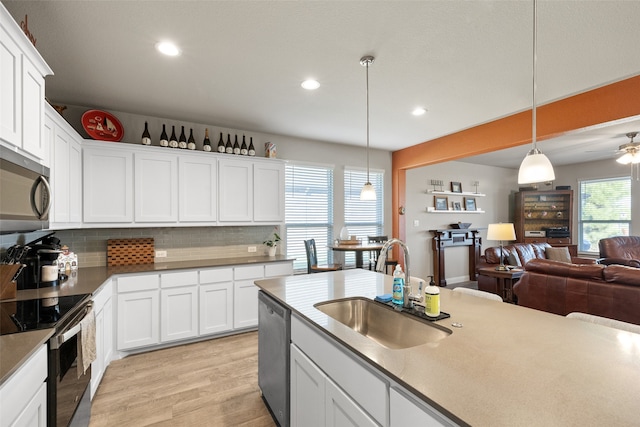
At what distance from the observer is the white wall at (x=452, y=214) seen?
19.7 ft

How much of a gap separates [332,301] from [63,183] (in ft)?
8.24

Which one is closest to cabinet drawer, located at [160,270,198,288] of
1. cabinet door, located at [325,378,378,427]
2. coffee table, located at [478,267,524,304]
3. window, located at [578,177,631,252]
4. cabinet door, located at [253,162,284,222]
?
cabinet door, located at [253,162,284,222]

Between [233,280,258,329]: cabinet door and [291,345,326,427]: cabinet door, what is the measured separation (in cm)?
205

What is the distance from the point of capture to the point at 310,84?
2.81m

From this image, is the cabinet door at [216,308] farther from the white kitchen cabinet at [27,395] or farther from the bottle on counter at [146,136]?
the white kitchen cabinet at [27,395]

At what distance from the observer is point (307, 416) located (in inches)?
62.9

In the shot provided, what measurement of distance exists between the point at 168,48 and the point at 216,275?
237 centimetres

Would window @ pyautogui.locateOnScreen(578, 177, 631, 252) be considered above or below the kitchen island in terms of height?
above

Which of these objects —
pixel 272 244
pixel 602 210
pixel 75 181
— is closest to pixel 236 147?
pixel 272 244

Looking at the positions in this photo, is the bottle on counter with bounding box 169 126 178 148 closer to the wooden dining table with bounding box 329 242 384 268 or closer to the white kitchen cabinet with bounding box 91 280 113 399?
the white kitchen cabinet with bounding box 91 280 113 399

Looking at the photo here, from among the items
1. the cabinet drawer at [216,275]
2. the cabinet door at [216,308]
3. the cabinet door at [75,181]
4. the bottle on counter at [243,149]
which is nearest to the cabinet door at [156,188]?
the cabinet door at [75,181]

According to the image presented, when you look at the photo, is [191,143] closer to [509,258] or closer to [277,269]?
[277,269]

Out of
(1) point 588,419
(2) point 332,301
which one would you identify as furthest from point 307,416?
(1) point 588,419

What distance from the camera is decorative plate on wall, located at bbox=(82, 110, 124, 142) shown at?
10.4 feet
